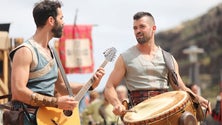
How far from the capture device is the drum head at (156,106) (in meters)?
5.37

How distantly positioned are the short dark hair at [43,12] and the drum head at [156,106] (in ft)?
3.51

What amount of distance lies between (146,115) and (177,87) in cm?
87

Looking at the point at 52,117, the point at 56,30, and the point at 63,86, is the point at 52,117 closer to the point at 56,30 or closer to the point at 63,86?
the point at 63,86

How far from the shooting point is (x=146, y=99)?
584cm

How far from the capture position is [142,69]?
6012mm

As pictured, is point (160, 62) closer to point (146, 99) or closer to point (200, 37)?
point (146, 99)

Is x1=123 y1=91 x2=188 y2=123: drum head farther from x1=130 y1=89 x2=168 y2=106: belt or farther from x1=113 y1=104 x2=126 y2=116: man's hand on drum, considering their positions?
x1=130 y1=89 x2=168 y2=106: belt

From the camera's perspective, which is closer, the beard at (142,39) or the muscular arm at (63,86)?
the muscular arm at (63,86)

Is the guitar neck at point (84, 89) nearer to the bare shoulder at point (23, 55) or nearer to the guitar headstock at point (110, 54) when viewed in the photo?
the guitar headstock at point (110, 54)

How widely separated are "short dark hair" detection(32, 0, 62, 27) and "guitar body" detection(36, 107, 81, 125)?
669mm

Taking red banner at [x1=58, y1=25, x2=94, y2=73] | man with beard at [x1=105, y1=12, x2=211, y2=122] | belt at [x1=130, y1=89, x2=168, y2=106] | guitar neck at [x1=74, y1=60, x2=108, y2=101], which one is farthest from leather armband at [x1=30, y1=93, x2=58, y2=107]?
red banner at [x1=58, y1=25, x2=94, y2=73]

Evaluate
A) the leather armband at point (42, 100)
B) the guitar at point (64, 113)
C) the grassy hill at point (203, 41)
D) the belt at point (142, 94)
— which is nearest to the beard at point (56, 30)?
the guitar at point (64, 113)

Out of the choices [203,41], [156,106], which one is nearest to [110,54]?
[156,106]

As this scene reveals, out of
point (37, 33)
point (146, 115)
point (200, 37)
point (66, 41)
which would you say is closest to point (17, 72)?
point (37, 33)
